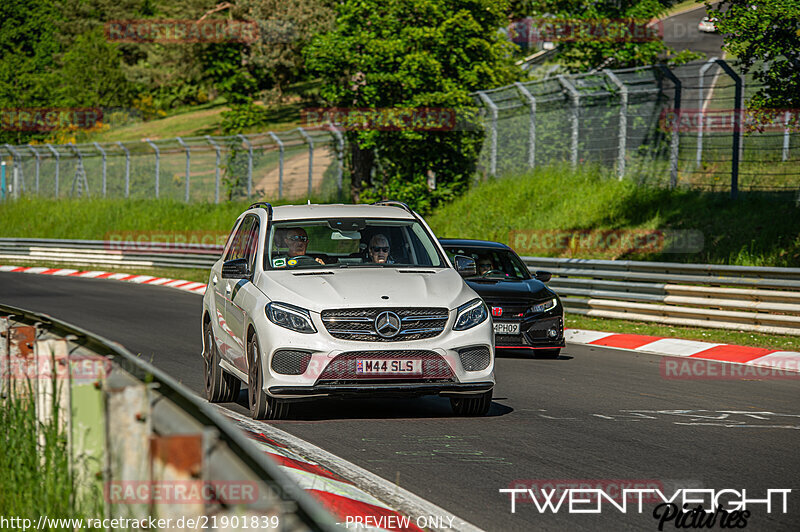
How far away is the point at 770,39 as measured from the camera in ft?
52.6

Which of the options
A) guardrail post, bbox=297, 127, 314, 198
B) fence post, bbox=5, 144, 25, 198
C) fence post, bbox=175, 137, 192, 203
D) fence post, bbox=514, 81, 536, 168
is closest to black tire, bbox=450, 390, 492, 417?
fence post, bbox=514, 81, 536, 168

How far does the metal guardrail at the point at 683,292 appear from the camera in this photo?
1541cm

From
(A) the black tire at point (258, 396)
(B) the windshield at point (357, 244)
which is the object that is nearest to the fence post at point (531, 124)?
(B) the windshield at point (357, 244)

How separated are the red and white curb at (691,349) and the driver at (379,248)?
6.20m

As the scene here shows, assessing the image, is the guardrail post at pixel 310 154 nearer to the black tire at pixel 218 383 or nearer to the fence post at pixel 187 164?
the fence post at pixel 187 164

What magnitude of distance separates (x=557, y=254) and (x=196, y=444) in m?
22.5

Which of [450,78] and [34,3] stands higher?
[34,3]

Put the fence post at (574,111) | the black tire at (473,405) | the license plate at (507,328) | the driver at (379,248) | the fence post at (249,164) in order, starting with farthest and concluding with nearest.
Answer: the fence post at (249,164) < the fence post at (574,111) < the license plate at (507,328) < the driver at (379,248) < the black tire at (473,405)

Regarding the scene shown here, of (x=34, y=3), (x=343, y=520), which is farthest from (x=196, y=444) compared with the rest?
(x=34, y=3)

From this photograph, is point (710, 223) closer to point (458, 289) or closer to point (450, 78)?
point (450, 78)

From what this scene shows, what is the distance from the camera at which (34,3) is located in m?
107

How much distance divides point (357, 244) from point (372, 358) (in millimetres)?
2179

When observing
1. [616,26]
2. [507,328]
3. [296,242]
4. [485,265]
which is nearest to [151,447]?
[296,242]

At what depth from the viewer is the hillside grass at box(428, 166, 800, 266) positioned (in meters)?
20.0
